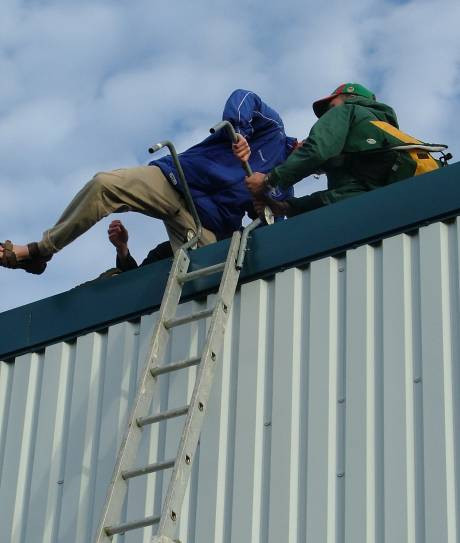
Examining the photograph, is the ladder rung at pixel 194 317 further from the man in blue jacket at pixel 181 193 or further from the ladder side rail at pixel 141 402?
the man in blue jacket at pixel 181 193

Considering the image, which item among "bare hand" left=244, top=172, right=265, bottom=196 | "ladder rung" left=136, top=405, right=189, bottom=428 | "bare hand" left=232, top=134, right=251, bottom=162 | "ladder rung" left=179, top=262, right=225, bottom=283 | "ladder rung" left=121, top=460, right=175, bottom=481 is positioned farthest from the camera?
"bare hand" left=232, top=134, right=251, bottom=162

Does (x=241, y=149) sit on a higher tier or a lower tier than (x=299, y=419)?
higher

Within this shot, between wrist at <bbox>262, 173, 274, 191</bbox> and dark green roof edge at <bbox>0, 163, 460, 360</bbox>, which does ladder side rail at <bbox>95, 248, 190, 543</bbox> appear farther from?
wrist at <bbox>262, 173, 274, 191</bbox>

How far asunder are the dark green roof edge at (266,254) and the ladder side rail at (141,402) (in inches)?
6.6

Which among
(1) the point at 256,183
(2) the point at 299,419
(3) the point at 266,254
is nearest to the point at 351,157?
(1) the point at 256,183

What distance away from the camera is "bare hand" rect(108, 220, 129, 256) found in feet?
37.4

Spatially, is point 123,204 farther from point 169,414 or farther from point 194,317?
point 169,414

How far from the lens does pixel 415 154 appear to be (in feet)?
30.9

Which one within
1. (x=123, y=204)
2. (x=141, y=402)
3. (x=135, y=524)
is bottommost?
(x=135, y=524)

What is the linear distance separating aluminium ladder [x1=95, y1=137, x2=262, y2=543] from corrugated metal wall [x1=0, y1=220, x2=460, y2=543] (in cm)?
17

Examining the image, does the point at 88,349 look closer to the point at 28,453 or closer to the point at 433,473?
the point at 28,453

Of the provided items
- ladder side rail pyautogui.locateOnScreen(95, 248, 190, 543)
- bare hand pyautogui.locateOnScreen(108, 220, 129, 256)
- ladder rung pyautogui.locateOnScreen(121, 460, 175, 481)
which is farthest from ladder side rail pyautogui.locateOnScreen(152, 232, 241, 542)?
bare hand pyautogui.locateOnScreen(108, 220, 129, 256)

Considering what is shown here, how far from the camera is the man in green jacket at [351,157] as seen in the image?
9.35 m

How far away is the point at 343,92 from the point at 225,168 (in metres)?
1.02
